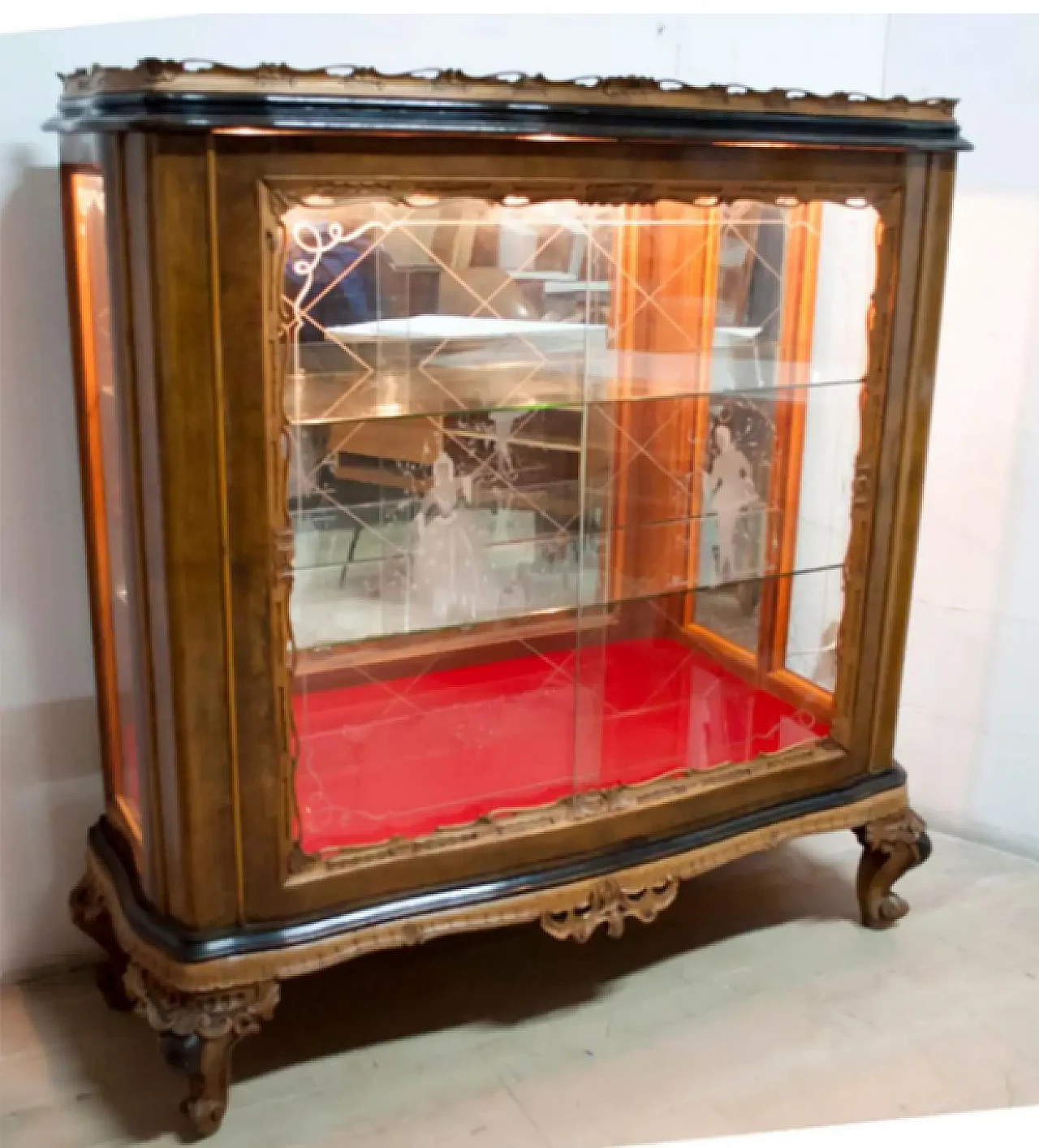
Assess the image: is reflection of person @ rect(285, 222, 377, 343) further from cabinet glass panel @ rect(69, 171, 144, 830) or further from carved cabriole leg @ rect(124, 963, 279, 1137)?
carved cabriole leg @ rect(124, 963, 279, 1137)

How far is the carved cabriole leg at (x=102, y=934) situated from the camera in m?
1.82

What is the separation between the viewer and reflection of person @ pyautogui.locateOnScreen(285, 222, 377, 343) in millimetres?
1489

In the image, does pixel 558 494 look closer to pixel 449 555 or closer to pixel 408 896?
pixel 449 555

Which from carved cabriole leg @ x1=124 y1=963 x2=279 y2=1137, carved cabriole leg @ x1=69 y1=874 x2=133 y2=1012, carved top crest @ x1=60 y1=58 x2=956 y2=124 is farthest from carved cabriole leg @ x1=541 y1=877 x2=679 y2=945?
carved top crest @ x1=60 y1=58 x2=956 y2=124

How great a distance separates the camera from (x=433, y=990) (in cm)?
192

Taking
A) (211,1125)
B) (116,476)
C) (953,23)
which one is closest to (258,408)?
(116,476)

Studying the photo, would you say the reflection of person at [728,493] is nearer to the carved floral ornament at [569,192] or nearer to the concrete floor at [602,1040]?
the carved floral ornament at [569,192]

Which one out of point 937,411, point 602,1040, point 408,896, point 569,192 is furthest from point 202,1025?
point 937,411

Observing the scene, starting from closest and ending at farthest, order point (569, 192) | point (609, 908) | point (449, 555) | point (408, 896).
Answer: point (569, 192) → point (408, 896) → point (609, 908) → point (449, 555)

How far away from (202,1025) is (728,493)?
1.09 meters

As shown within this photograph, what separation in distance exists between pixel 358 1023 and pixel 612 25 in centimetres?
156

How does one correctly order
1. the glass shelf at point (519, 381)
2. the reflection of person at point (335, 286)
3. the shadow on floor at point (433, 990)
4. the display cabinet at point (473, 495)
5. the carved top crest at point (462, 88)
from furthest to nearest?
the shadow on floor at point (433, 990) < the glass shelf at point (519, 381) < the reflection of person at point (335, 286) < the display cabinet at point (473, 495) < the carved top crest at point (462, 88)

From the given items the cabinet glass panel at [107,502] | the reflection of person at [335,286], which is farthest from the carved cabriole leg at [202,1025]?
the reflection of person at [335,286]

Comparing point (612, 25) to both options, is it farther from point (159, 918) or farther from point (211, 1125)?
point (211, 1125)
